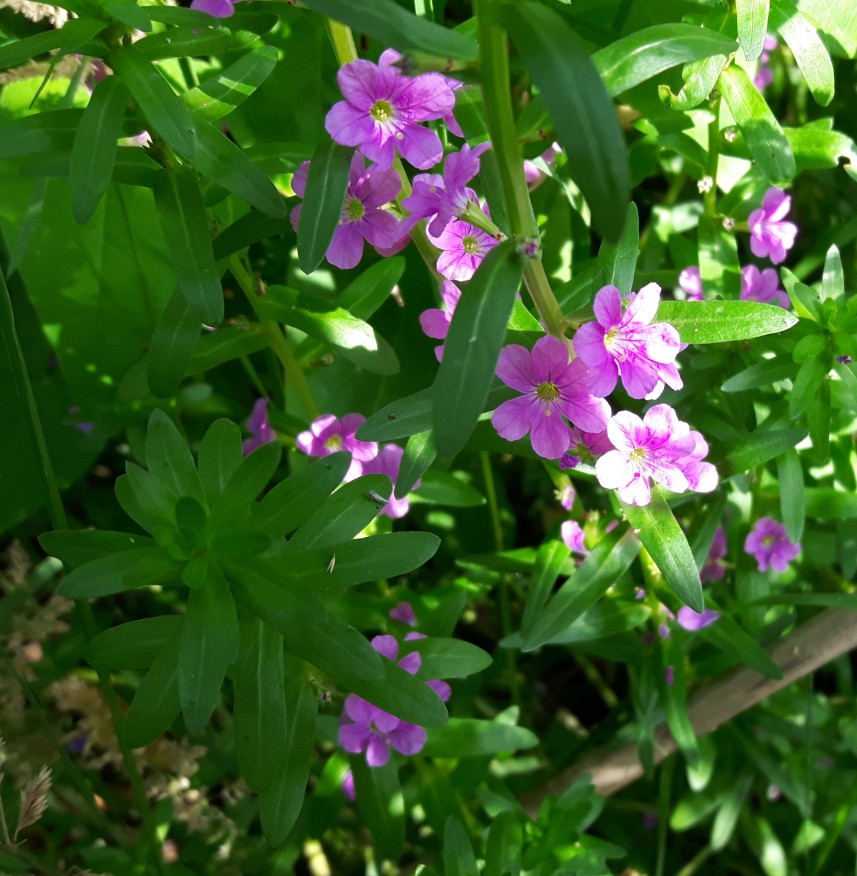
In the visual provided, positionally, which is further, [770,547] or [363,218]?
[770,547]

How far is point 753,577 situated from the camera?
168 centimetres

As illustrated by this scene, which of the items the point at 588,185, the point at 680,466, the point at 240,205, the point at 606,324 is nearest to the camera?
the point at 588,185

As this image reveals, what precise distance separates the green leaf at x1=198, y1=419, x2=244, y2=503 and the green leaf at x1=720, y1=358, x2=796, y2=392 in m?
0.70

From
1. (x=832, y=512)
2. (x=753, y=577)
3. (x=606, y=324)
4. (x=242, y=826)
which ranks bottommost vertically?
(x=242, y=826)

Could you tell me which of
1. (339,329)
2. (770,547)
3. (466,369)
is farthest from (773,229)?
(466,369)

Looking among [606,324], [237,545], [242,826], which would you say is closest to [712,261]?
[606,324]

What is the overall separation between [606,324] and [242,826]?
4.22 ft

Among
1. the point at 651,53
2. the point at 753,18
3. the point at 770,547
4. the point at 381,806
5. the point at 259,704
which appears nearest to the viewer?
the point at 651,53

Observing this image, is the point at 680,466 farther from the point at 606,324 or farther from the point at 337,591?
the point at 337,591

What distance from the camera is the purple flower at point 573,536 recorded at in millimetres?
1476

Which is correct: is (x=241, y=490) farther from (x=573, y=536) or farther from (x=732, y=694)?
(x=732, y=694)

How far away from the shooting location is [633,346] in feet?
3.46

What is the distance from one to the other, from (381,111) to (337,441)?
572 mm

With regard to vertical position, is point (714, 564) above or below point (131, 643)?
below
